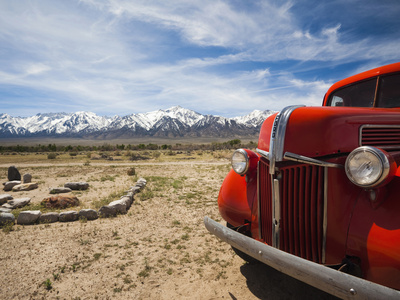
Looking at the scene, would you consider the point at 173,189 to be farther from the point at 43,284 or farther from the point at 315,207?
the point at 315,207

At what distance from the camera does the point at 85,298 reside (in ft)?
10.1

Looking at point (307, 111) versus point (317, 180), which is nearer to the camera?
point (317, 180)

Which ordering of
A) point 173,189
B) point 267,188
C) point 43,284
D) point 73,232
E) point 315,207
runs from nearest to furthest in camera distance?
point 315,207, point 267,188, point 43,284, point 73,232, point 173,189

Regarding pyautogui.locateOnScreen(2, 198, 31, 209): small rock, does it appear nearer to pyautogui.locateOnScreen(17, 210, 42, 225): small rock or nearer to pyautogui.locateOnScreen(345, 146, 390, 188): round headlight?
pyautogui.locateOnScreen(17, 210, 42, 225): small rock

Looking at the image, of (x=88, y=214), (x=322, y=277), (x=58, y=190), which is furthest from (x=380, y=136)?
(x=58, y=190)

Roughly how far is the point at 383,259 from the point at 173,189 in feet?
27.5

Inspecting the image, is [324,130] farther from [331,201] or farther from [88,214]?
[88,214]

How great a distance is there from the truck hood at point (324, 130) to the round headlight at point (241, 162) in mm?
864

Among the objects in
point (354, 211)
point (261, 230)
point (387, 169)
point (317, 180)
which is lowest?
point (261, 230)

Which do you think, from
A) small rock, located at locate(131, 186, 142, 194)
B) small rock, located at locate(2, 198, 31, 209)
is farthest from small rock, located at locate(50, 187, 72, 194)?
small rock, located at locate(131, 186, 142, 194)

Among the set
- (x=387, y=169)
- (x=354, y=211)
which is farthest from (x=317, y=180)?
(x=387, y=169)

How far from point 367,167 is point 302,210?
2.19 ft

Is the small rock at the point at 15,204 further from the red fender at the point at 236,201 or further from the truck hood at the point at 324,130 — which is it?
the truck hood at the point at 324,130

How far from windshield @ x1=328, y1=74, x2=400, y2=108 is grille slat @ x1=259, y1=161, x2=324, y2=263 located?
223 cm
